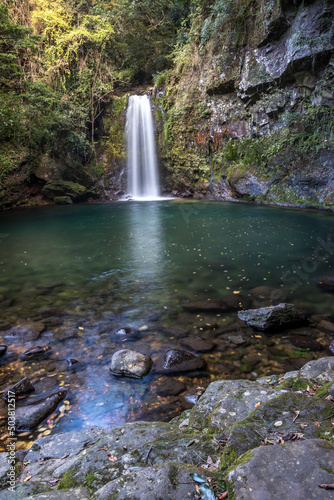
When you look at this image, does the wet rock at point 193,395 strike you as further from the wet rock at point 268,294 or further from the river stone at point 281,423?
the wet rock at point 268,294

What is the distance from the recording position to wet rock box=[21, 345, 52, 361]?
151 inches

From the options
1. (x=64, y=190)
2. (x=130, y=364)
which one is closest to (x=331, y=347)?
(x=130, y=364)

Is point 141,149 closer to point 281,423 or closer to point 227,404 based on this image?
point 227,404

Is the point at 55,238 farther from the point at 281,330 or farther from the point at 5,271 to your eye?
the point at 281,330

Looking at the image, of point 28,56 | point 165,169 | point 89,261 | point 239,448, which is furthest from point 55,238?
point 28,56

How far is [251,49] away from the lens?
15.7 meters

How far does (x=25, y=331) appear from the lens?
446 centimetres

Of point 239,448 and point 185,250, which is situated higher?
point 239,448

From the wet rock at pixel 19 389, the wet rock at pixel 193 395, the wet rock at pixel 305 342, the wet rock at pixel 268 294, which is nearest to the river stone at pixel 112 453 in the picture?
the wet rock at pixel 193 395

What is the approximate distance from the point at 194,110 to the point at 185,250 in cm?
1454

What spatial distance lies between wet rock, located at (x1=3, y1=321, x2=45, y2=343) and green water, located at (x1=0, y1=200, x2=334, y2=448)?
16 centimetres

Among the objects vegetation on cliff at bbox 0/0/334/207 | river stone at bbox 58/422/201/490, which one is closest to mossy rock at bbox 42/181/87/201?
vegetation on cliff at bbox 0/0/334/207

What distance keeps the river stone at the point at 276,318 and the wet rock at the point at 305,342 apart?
0.83ft

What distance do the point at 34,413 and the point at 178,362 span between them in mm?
1673
